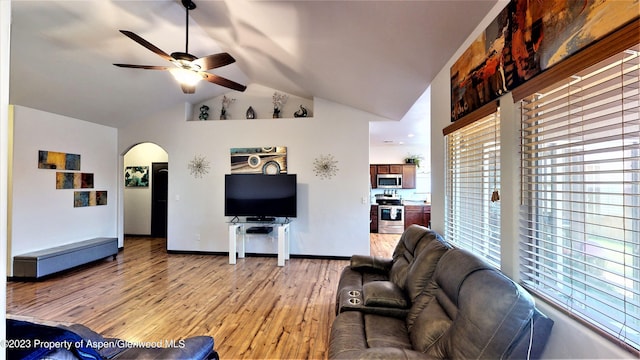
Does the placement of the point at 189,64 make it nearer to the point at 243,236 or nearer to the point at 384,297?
the point at 384,297

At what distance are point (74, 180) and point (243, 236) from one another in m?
3.12

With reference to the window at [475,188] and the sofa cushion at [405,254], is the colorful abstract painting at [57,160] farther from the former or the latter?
the window at [475,188]

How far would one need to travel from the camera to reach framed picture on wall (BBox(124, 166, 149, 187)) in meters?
7.18

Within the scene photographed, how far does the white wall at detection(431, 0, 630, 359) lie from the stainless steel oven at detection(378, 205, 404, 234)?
15.3ft

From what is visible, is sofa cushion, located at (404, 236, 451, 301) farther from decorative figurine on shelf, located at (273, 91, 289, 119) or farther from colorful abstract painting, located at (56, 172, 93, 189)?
colorful abstract painting, located at (56, 172, 93, 189)

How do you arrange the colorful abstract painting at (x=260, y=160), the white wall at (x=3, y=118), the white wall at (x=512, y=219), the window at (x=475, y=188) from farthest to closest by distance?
the colorful abstract painting at (x=260, y=160) → the window at (x=475, y=188) → the white wall at (x=512, y=219) → the white wall at (x=3, y=118)

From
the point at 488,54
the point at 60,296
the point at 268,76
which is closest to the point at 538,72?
the point at 488,54

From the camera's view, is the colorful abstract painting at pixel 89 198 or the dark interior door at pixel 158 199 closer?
the colorful abstract painting at pixel 89 198

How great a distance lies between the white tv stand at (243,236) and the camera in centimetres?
463

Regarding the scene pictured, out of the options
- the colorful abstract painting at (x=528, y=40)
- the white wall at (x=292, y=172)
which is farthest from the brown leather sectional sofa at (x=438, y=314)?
the white wall at (x=292, y=172)

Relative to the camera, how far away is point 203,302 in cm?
321

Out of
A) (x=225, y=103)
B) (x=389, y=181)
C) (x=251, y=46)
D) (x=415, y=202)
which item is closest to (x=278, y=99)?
(x=225, y=103)

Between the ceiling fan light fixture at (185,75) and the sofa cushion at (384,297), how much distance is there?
2.83 meters

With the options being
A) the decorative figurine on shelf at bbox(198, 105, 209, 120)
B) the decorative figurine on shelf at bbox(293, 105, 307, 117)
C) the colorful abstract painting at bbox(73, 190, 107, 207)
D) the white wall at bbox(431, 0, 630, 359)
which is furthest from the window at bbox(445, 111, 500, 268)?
the colorful abstract painting at bbox(73, 190, 107, 207)
